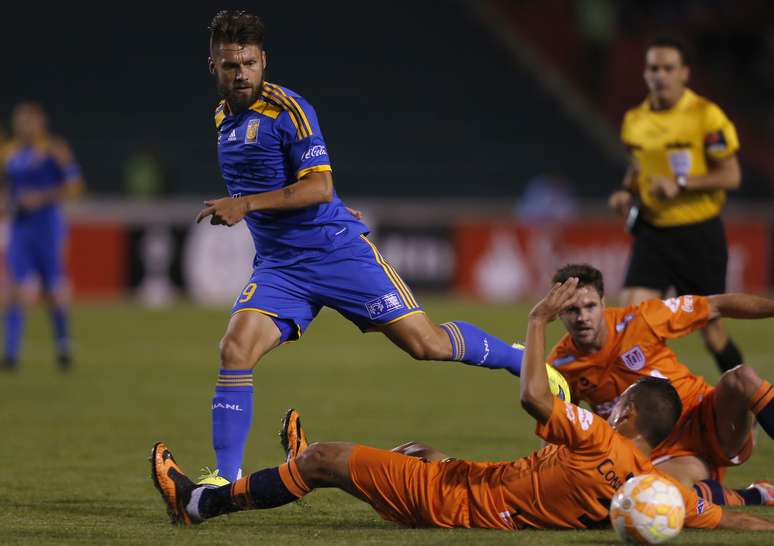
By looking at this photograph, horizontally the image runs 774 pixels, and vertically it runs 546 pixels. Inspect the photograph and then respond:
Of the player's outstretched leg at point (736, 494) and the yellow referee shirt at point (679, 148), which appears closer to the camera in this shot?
the player's outstretched leg at point (736, 494)

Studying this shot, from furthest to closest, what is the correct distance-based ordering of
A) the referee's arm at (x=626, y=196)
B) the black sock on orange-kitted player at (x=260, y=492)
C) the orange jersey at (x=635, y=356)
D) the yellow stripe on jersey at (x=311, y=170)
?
the referee's arm at (x=626, y=196), the orange jersey at (x=635, y=356), the yellow stripe on jersey at (x=311, y=170), the black sock on orange-kitted player at (x=260, y=492)

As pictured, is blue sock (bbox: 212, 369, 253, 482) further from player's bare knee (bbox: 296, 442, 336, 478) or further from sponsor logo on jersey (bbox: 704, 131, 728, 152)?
sponsor logo on jersey (bbox: 704, 131, 728, 152)

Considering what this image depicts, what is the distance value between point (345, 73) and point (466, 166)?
334 centimetres

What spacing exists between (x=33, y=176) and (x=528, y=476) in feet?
27.4

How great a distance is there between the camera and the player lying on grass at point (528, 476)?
4922 millimetres

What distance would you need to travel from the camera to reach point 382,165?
24.5 meters

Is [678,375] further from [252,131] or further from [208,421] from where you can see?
[208,421]

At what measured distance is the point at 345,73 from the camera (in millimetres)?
26641

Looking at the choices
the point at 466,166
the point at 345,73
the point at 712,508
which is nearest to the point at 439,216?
the point at 466,166

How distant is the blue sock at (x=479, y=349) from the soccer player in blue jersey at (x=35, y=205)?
6.68m

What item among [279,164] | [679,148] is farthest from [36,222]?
[279,164]

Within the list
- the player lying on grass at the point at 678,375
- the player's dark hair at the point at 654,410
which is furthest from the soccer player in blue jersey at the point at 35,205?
the player's dark hair at the point at 654,410

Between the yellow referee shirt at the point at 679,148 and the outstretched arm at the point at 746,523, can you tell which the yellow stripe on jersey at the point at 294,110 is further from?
the yellow referee shirt at the point at 679,148

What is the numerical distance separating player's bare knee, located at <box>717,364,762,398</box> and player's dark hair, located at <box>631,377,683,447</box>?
1.90ft
